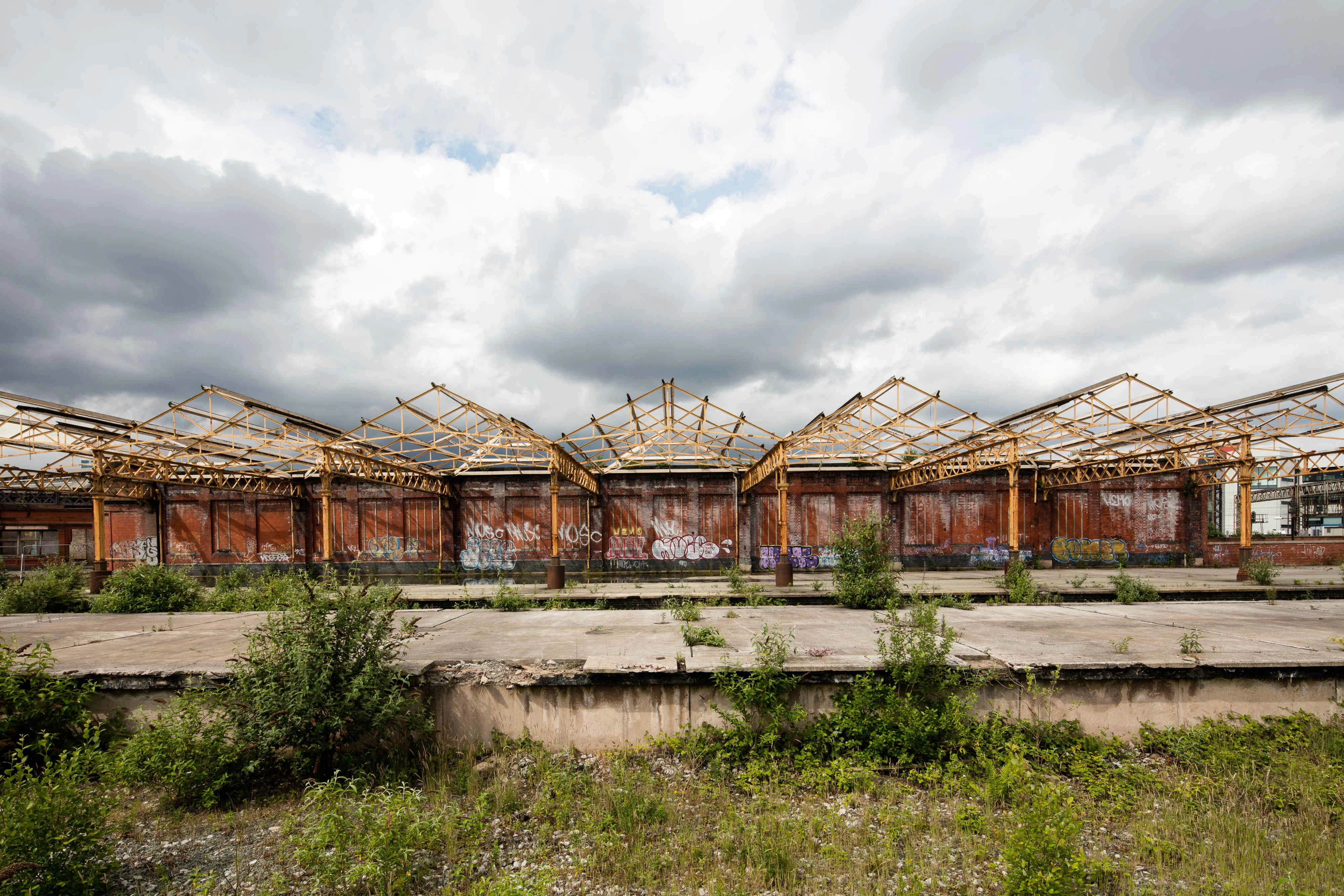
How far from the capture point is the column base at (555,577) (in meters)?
14.8

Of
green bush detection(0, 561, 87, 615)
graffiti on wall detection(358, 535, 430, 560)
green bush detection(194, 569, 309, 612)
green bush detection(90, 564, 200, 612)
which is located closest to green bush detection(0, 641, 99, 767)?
green bush detection(194, 569, 309, 612)

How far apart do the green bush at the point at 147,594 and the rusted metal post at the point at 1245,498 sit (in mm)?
28105

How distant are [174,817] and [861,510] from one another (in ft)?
62.9

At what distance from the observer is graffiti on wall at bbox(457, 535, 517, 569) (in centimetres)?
1972

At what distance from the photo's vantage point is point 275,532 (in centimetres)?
2053

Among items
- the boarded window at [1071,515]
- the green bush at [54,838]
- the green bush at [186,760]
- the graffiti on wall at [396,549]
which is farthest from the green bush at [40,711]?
the boarded window at [1071,515]

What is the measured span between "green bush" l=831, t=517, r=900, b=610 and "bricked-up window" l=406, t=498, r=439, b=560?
49.2ft

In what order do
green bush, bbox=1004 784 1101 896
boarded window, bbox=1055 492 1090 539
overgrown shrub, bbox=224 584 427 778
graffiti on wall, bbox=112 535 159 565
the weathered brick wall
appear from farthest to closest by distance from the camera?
the weathered brick wall → graffiti on wall, bbox=112 535 159 565 → boarded window, bbox=1055 492 1090 539 → overgrown shrub, bbox=224 584 427 778 → green bush, bbox=1004 784 1101 896

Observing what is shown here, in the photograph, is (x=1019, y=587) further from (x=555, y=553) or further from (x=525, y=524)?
(x=525, y=524)

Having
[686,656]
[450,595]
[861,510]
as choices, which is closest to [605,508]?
[450,595]

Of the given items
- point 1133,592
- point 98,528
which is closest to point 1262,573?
point 1133,592

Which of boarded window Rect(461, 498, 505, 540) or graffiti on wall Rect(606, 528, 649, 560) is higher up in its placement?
boarded window Rect(461, 498, 505, 540)

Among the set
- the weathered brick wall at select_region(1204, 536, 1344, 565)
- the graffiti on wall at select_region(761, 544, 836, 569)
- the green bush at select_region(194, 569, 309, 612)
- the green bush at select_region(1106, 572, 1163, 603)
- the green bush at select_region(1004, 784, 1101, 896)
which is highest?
the green bush at select_region(1004, 784, 1101, 896)

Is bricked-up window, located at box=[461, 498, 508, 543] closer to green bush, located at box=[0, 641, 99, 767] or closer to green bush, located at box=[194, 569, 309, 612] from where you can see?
green bush, located at box=[194, 569, 309, 612]
